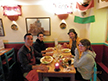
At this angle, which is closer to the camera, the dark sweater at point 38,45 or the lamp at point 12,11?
the dark sweater at point 38,45

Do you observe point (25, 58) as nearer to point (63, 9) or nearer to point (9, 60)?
point (9, 60)

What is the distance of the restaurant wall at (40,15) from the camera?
2.80 metres

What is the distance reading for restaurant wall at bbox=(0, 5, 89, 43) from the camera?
9.18ft

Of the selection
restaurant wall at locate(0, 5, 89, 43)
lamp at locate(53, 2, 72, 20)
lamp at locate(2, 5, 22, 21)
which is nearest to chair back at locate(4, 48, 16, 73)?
restaurant wall at locate(0, 5, 89, 43)

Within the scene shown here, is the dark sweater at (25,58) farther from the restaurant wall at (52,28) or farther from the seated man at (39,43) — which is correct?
the restaurant wall at (52,28)

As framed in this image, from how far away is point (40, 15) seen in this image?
282 cm

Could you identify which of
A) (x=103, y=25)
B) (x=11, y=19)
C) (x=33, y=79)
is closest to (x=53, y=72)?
(x=33, y=79)

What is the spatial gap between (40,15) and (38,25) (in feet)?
1.17

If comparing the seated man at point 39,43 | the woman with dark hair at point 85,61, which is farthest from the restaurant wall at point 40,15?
the woman with dark hair at point 85,61

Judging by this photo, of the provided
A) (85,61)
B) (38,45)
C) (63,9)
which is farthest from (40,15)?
(85,61)

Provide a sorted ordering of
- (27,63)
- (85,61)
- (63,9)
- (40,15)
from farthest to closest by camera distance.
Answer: (40,15) → (63,9) → (27,63) → (85,61)

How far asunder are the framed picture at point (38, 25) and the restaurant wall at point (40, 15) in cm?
12

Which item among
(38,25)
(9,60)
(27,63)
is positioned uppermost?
(38,25)

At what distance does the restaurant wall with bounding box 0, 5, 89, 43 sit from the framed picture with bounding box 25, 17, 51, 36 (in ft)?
0.40
